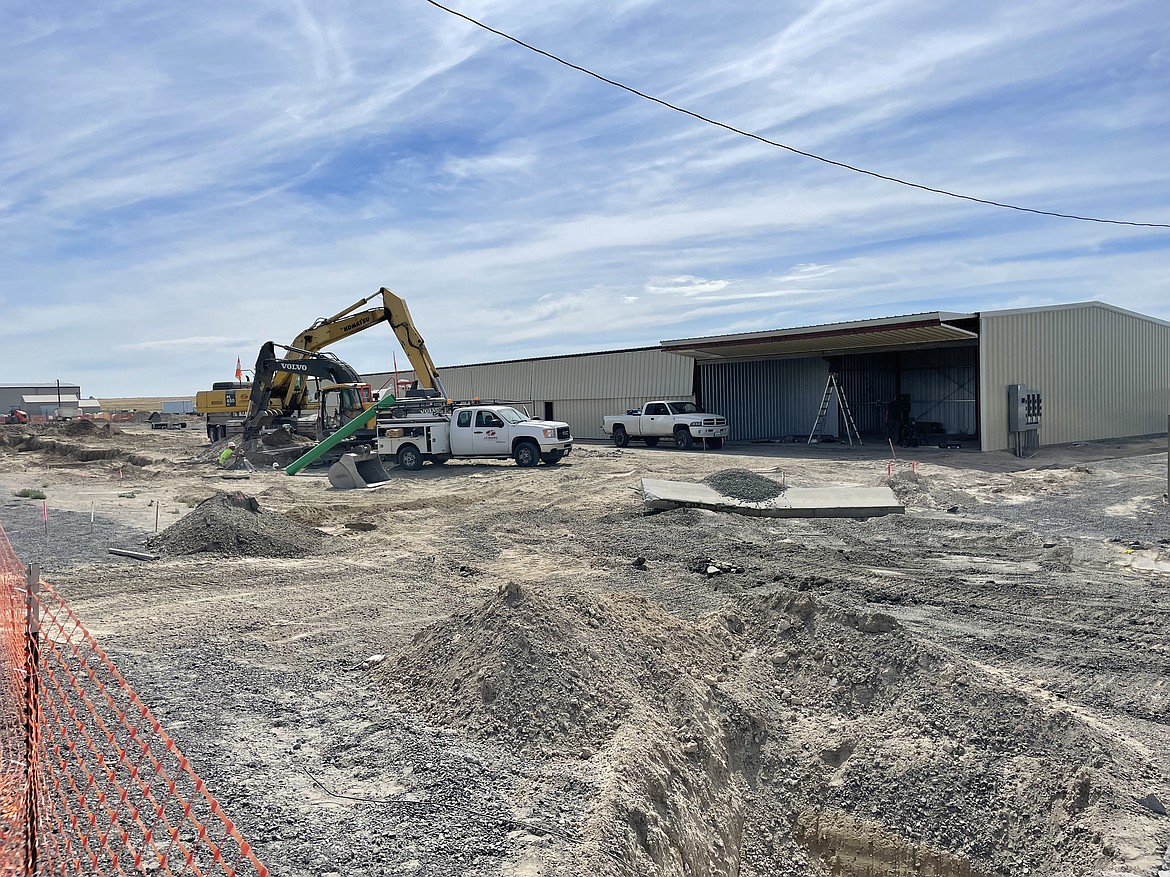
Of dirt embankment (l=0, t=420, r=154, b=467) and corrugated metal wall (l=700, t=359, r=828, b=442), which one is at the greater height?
corrugated metal wall (l=700, t=359, r=828, b=442)

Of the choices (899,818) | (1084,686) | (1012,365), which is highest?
(1012,365)

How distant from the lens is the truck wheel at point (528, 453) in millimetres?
25484

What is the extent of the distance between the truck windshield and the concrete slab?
8952 millimetres

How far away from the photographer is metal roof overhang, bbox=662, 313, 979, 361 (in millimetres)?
27438

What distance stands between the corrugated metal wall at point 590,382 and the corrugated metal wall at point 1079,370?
12671 mm

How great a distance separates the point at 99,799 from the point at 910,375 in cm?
3995

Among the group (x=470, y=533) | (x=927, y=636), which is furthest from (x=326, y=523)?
(x=927, y=636)

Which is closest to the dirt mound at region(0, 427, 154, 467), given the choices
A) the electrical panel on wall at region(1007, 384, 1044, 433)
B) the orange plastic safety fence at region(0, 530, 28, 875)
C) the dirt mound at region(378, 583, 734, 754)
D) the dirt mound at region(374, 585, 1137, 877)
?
the orange plastic safety fence at region(0, 530, 28, 875)

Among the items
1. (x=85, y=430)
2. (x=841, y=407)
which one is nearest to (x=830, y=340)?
(x=841, y=407)

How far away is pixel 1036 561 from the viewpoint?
39.5ft

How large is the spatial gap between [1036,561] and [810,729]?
Answer: 20.9 feet

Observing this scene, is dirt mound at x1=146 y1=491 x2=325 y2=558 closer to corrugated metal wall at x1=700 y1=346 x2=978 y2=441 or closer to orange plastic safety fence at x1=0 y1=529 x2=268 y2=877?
orange plastic safety fence at x1=0 y1=529 x2=268 y2=877

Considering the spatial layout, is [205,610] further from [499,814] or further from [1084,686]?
[1084,686]

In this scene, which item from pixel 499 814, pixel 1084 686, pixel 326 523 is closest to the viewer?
pixel 499 814
